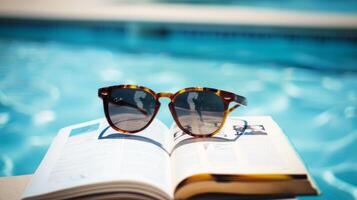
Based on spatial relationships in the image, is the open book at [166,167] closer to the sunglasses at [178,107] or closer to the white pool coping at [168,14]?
the sunglasses at [178,107]

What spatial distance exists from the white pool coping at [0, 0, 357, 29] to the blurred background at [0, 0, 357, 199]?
1 cm

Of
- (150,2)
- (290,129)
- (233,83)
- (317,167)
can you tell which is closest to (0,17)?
(150,2)

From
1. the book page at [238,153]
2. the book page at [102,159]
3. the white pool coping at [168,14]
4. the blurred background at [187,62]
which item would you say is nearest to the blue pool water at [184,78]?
the blurred background at [187,62]

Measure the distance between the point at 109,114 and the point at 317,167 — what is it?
1053 millimetres

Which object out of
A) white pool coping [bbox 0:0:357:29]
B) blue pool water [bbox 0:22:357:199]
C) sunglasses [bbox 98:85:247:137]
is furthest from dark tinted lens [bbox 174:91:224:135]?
white pool coping [bbox 0:0:357:29]

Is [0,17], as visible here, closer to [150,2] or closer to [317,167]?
[150,2]

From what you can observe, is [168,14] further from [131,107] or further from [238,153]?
[238,153]

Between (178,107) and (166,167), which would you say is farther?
(178,107)

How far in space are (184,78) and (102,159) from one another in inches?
79.4

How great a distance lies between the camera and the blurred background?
5.90 feet

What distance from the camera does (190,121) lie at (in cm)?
90

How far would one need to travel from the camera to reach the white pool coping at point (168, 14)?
126 inches

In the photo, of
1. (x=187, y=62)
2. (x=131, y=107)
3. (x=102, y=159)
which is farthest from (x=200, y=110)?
(x=187, y=62)

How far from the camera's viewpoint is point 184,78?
2.72 m
